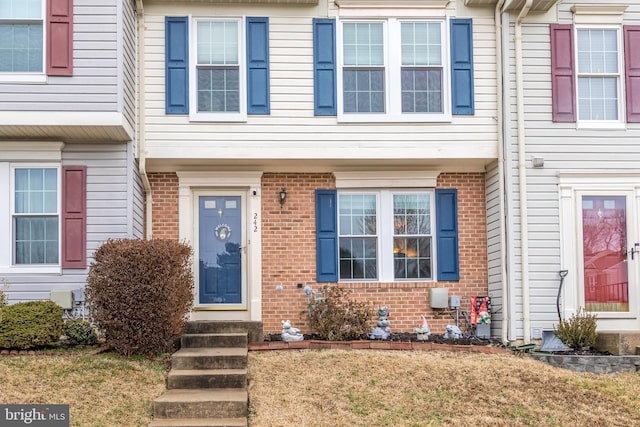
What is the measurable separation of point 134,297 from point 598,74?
7365 mm

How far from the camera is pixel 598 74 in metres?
12.0

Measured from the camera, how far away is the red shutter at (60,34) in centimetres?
1081

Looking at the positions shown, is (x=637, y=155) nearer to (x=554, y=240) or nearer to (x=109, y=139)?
(x=554, y=240)

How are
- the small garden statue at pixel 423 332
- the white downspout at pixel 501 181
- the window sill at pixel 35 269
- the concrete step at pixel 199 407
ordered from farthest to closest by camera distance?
the white downspout at pixel 501 181, the small garden statue at pixel 423 332, the window sill at pixel 35 269, the concrete step at pixel 199 407

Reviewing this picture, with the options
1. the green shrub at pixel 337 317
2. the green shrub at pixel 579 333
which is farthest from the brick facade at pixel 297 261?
the green shrub at pixel 579 333

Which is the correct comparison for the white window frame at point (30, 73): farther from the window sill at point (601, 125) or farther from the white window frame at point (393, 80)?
the window sill at point (601, 125)

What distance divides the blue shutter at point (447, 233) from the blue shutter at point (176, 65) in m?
4.09

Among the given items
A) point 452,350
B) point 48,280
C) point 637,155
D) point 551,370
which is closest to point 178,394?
point 48,280

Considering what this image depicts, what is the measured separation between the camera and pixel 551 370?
10273mm

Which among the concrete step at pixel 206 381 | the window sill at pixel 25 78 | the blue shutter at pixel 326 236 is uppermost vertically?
the window sill at pixel 25 78

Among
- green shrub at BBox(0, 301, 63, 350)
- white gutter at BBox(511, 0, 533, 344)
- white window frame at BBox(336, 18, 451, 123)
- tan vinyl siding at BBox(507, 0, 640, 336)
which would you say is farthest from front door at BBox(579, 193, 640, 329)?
green shrub at BBox(0, 301, 63, 350)

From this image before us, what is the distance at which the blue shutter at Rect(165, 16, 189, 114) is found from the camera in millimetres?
11906

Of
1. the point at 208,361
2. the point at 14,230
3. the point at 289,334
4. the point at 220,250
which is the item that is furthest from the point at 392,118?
the point at 14,230

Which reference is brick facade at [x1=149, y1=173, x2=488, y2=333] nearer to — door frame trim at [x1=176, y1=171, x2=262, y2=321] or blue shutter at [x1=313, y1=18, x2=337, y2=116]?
door frame trim at [x1=176, y1=171, x2=262, y2=321]
